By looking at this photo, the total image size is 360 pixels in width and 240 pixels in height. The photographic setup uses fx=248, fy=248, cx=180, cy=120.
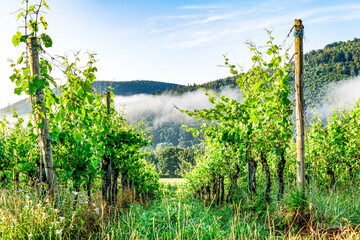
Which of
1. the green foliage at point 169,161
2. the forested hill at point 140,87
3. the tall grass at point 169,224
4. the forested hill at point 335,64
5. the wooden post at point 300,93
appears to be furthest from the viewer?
the forested hill at point 140,87

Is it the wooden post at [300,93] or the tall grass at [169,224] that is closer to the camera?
the tall grass at [169,224]

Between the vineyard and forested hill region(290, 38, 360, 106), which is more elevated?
forested hill region(290, 38, 360, 106)

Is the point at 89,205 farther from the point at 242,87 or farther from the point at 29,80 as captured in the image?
the point at 242,87

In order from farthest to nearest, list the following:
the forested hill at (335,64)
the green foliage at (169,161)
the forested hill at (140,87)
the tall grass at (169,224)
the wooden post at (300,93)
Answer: the forested hill at (140,87) < the green foliage at (169,161) < the forested hill at (335,64) < the wooden post at (300,93) < the tall grass at (169,224)

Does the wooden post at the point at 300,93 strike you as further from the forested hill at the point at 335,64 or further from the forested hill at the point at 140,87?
the forested hill at the point at 140,87

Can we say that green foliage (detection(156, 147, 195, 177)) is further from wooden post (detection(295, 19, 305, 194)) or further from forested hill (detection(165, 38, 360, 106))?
wooden post (detection(295, 19, 305, 194))

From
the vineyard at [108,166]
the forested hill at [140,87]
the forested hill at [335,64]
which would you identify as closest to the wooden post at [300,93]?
the vineyard at [108,166]

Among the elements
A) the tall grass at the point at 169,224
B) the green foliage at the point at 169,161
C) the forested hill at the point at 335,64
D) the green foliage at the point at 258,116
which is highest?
the forested hill at the point at 335,64

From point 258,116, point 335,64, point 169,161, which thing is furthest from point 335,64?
point 258,116

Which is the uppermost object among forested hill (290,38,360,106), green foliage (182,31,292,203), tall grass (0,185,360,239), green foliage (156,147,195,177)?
forested hill (290,38,360,106)

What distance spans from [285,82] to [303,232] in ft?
8.33

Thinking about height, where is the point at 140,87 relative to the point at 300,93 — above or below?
above

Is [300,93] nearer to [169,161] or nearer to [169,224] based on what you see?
[169,224]

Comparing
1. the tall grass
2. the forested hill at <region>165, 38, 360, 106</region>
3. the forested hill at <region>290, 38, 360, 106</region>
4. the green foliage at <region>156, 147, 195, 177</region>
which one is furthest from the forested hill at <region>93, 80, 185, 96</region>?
the tall grass
